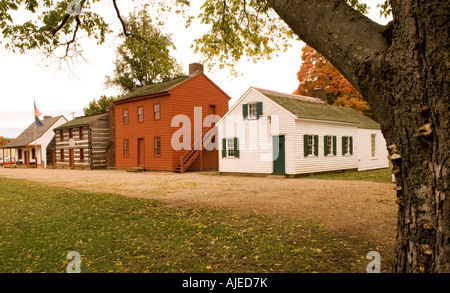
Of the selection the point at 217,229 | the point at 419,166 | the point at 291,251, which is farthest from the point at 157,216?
the point at 419,166

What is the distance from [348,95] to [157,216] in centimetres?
3357

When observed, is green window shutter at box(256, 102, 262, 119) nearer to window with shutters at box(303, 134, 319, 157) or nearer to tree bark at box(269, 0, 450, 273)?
window with shutters at box(303, 134, 319, 157)

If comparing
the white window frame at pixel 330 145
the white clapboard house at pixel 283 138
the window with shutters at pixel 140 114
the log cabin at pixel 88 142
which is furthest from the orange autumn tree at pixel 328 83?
the log cabin at pixel 88 142

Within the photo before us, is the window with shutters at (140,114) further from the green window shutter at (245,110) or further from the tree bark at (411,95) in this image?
the tree bark at (411,95)

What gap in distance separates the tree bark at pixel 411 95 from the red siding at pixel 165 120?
22.8m

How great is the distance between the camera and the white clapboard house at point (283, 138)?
19.5m

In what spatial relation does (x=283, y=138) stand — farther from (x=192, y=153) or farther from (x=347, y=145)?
(x=192, y=153)

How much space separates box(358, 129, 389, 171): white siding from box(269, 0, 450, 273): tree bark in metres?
22.4

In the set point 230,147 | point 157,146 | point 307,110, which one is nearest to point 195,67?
point 157,146

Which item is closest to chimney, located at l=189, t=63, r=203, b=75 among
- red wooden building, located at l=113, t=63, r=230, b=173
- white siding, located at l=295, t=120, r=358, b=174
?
red wooden building, located at l=113, t=63, r=230, b=173

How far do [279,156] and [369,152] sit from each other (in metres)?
9.98

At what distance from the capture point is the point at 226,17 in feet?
32.6

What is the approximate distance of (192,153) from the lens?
2655cm

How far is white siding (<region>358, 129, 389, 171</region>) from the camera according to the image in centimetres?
2481
